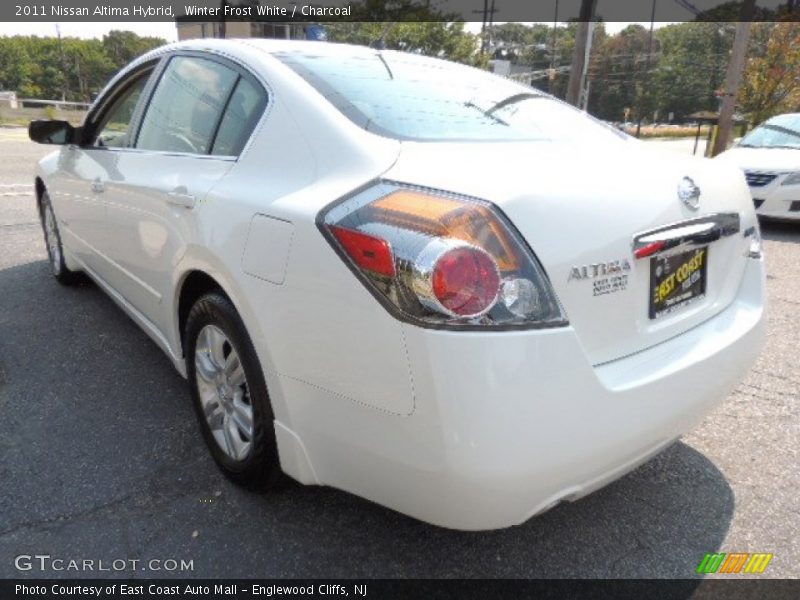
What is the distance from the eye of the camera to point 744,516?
7.20 ft

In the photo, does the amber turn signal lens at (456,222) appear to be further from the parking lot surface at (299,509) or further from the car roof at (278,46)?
the car roof at (278,46)

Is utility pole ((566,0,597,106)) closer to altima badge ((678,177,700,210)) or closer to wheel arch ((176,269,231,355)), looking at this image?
altima badge ((678,177,700,210))

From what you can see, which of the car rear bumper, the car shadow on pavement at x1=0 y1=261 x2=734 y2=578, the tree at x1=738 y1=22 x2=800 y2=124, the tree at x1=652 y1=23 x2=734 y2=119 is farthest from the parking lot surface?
the tree at x1=652 y1=23 x2=734 y2=119

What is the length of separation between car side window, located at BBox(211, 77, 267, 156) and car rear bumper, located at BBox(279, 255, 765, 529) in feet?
3.05

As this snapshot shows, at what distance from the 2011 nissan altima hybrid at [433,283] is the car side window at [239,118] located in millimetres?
11

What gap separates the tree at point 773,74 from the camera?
75.2ft

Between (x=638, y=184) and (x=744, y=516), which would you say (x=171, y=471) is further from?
(x=744, y=516)

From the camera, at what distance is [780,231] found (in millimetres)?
7871

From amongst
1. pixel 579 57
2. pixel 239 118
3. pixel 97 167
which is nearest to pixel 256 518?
pixel 239 118

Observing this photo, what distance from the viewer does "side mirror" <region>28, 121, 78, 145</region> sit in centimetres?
371

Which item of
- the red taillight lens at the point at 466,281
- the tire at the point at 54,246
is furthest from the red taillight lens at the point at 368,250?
the tire at the point at 54,246

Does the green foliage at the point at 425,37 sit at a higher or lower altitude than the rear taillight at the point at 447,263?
higher

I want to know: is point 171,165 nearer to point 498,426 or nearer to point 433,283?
point 433,283

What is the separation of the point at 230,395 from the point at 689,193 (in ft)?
5.49
